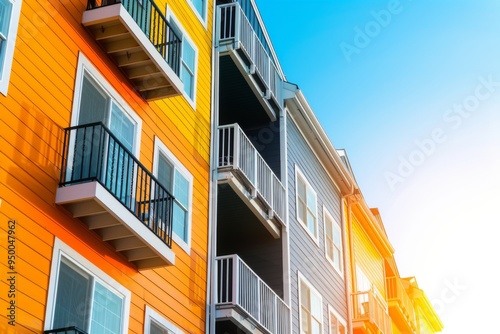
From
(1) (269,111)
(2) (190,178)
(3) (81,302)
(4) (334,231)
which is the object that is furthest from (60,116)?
(4) (334,231)

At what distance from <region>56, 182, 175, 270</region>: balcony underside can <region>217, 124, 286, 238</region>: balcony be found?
5.00m

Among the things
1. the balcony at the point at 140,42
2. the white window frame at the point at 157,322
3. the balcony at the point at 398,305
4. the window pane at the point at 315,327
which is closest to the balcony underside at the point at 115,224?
the white window frame at the point at 157,322

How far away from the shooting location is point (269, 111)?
23688mm

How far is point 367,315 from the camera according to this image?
28.0 meters

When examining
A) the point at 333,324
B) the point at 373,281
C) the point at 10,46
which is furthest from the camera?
the point at 373,281

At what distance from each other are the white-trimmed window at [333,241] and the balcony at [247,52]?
17.0 ft

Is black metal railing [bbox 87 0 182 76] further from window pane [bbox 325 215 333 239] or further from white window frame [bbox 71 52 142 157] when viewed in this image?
window pane [bbox 325 215 333 239]

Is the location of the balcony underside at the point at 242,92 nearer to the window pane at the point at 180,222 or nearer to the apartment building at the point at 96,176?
the apartment building at the point at 96,176

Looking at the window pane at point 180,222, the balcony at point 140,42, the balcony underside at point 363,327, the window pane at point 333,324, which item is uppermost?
the balcony at point 140,42

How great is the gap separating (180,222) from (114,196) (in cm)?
424

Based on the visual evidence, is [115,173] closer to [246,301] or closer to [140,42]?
[140,42]

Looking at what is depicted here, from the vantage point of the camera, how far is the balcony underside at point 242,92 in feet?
72.1

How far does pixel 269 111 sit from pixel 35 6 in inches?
436

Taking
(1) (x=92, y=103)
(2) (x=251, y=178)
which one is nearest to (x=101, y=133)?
(1) (x=92, y=103)
